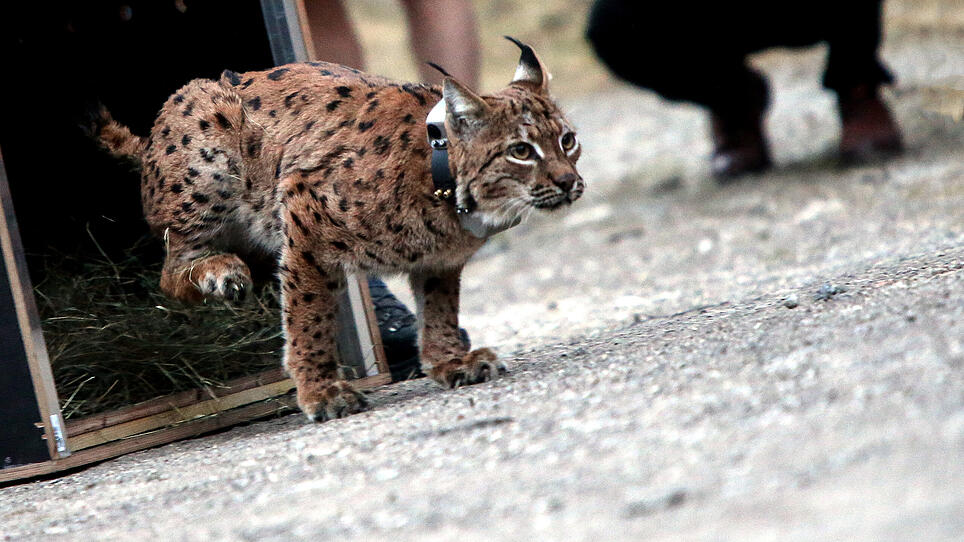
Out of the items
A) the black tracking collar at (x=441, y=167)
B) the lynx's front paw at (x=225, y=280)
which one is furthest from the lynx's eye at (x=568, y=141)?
the lynx's front paw at (x=225, y=280)

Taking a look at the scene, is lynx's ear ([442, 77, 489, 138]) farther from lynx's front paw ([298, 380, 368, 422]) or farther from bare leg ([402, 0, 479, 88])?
bare leg ([402, 0, 479, 88])

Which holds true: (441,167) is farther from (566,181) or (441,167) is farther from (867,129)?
(867,129)

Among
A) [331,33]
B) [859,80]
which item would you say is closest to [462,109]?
[331,33]

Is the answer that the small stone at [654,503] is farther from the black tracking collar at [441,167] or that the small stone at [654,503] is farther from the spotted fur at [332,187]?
the black tracking collar at [441,167]

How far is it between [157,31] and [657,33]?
4.70 meters

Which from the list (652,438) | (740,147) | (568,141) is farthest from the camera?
(740,147)

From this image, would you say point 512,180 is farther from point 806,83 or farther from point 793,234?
point 806,83

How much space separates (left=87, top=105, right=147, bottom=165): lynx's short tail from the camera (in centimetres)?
469

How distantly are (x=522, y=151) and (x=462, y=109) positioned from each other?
0.26m

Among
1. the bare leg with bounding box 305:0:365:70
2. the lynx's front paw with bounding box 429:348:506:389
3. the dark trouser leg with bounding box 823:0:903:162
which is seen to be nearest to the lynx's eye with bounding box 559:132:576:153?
the lynx's front paw with bounding box 429:348:506:389

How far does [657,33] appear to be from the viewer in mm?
8906

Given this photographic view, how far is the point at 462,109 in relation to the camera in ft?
12.8

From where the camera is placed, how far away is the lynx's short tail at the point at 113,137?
4.69 meters

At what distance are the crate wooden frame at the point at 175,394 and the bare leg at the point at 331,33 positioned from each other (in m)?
1.60
